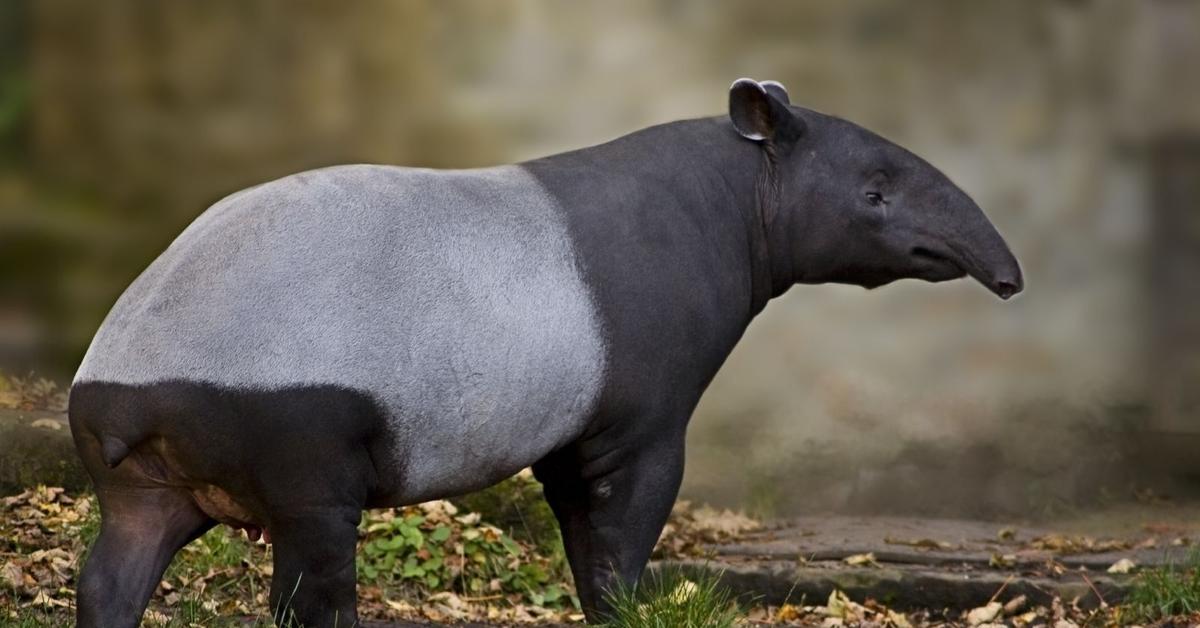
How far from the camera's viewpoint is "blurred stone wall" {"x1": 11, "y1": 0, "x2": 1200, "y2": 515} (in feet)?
31.9

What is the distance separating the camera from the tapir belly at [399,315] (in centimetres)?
435

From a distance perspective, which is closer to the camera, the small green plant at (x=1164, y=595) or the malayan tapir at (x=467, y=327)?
the malayan tapir at (x=467, y=327)

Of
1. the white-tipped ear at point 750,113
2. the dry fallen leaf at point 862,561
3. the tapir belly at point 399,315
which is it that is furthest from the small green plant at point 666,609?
the dry fallen leaf at point 862,561

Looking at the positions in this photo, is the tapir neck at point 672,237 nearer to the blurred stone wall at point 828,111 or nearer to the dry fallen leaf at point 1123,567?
the dry fallen leaf at point 1123,567

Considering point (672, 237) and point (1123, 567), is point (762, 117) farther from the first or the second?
point (1123, 567)

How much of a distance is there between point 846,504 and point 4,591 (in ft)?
17.6

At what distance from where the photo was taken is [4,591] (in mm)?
6059

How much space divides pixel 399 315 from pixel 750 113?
170 cm

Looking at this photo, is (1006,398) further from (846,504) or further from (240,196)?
(240,196)

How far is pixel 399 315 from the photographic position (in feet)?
14.9

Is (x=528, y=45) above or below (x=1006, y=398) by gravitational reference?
above

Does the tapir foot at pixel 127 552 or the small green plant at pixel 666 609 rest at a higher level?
the tapir foot at pixel 127 552

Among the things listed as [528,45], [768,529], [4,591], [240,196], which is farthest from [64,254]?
[240,196]

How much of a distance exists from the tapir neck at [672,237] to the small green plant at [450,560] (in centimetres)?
244
